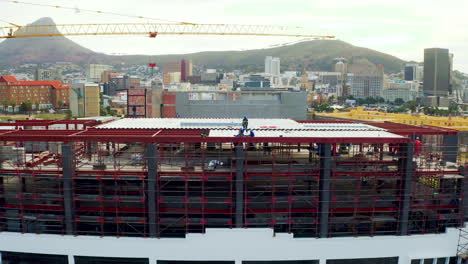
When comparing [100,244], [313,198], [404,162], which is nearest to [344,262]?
[313,198]

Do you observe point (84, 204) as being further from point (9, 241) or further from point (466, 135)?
point (466, 135)

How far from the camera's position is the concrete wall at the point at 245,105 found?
68625mm

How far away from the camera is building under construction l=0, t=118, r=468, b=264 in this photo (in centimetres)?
2588

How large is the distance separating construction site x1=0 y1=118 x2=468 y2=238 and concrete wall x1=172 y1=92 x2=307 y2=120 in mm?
38358

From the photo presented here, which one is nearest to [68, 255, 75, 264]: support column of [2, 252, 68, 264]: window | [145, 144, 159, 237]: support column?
[2, 252, 68, 264]: window

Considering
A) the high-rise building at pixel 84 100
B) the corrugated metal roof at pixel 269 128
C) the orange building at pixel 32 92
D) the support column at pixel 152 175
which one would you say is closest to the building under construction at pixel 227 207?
the support column at pixel 152 175

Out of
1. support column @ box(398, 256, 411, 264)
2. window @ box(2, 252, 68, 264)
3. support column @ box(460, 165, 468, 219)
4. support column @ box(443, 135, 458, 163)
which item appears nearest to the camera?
window @ box(2, 252, 68, 264)

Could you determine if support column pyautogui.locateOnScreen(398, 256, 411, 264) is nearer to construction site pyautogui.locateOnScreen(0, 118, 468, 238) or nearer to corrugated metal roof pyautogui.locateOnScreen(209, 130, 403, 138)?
construction site pyautogui.locateOnScreen(0, 118, 468, 238)

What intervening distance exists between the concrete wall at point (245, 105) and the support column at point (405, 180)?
43943 mm

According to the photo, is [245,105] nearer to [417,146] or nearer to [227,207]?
[417,146]

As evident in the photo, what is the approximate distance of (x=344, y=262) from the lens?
88.9 feet

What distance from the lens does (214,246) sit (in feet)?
85.0

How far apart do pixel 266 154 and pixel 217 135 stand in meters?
6.69

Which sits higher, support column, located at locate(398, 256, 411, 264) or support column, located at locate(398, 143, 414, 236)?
support column, located at locate(398, 143, 414, 236)
